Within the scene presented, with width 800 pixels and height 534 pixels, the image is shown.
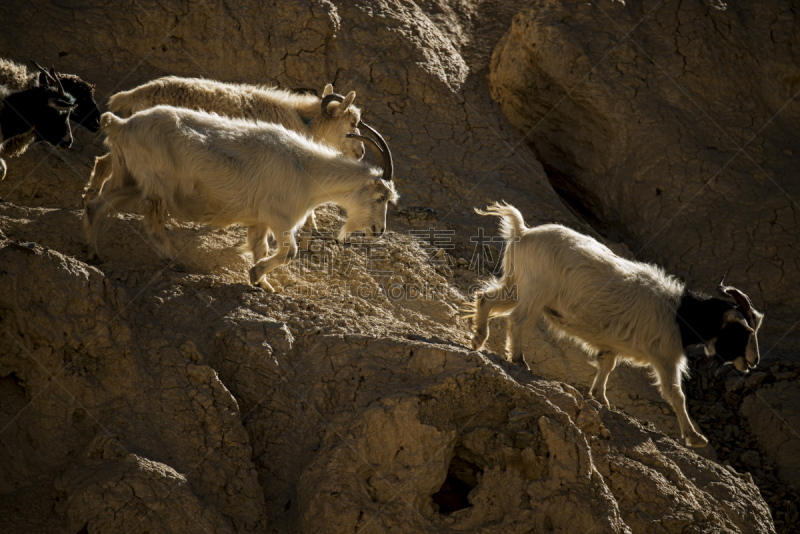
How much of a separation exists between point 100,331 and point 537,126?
279 inches

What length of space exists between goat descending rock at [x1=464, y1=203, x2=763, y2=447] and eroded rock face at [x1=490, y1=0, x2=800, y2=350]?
2.66 meters

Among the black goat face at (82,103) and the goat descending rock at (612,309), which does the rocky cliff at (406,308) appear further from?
the goat descending rock at (612,309)

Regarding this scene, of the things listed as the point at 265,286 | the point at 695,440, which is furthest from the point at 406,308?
the point at 695,440

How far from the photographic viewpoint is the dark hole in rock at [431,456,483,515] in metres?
4.12

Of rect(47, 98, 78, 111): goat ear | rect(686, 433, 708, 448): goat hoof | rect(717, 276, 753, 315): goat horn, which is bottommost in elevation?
rect(47, 98, 78, 111): goat ear

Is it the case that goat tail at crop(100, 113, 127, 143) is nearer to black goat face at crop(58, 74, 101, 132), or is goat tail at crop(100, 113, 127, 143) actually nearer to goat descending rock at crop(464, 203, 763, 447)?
black goat face at crop(58, 74, 101, 132)

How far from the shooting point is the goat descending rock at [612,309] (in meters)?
5.35

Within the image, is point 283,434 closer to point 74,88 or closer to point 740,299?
point 740,299

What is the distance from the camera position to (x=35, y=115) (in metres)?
6.34

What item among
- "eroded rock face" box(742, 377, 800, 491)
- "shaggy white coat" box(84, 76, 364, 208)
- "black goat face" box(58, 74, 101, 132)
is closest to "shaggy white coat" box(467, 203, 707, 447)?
"eroded rock face" box(742, 377, 800, 491)

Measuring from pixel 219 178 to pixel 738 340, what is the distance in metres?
4.50

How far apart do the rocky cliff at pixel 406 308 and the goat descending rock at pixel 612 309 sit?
1.71 feet

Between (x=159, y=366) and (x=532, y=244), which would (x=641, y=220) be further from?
(x=159, y=366)

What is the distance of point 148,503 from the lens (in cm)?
334
